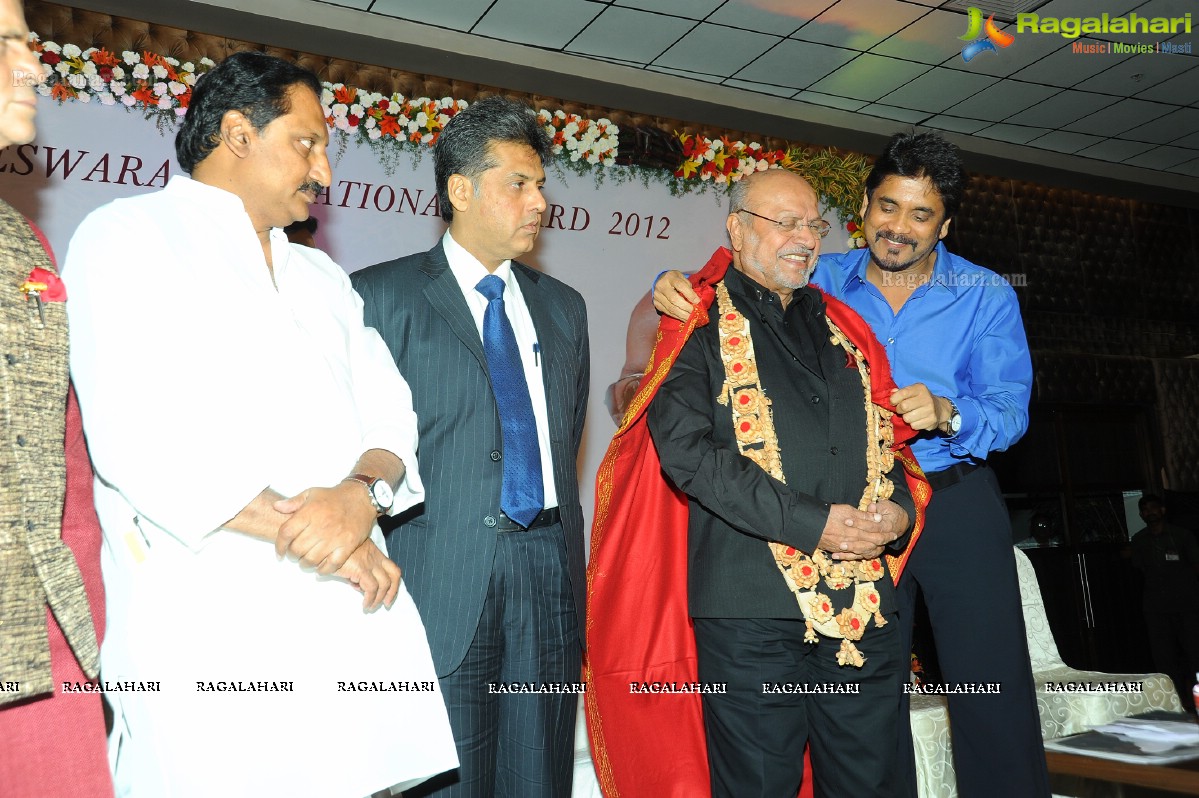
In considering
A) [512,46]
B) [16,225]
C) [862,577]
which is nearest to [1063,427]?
[512,46]

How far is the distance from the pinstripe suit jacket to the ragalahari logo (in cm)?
394

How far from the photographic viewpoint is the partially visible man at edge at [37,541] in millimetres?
1400

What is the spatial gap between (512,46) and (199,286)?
3855mm

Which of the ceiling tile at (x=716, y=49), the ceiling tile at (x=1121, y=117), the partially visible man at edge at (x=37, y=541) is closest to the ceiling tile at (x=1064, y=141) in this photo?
the ceiling tile at (x=1121, y=117)

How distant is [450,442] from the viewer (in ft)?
7.02

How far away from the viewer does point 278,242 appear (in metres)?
1.92

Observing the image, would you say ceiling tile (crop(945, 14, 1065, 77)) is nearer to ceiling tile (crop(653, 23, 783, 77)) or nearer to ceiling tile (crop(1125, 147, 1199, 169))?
ceiling tile (crop(653, 23, 783, 77))

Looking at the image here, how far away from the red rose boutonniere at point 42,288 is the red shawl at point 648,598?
1328mm

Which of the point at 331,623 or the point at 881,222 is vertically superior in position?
the point at 881,222

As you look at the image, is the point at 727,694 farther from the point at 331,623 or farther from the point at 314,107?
the point at 314,107

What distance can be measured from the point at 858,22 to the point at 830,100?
3.19ft

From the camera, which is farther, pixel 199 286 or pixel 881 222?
pixel 881 222

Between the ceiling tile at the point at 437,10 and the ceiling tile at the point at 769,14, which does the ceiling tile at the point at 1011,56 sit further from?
the ceiling tile at the point at 437,10

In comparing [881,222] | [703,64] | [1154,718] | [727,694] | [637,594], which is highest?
[703,64]
